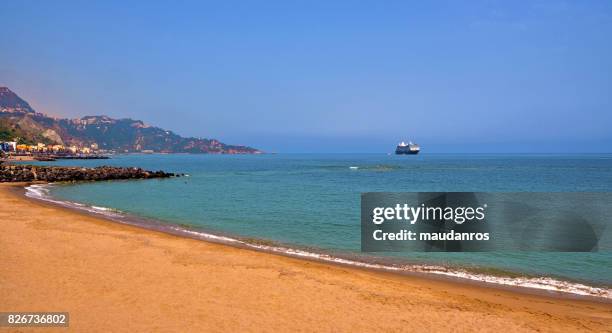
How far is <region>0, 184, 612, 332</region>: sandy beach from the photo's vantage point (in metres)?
8.53

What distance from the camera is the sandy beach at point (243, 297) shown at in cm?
853

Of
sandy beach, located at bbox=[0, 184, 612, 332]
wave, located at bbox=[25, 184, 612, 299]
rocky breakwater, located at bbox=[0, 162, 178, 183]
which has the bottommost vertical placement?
wave, located at bbox=[25, 184, 612, 299]

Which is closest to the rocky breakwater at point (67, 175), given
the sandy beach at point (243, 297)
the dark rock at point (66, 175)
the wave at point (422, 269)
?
the dark rock at point (66, 175)

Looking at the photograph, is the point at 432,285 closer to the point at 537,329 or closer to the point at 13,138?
the point at 537,329

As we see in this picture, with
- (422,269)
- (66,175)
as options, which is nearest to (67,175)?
(66,175)

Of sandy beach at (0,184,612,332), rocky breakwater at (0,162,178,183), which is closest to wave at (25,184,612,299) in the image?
sandy beach at (0,184,612,332)

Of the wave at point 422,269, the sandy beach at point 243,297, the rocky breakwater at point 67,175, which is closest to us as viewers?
the sandy beach at point 243,297

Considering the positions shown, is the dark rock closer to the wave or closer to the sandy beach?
the wave

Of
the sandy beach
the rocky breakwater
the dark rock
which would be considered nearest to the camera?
the sandy beach

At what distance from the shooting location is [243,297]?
10070 mm

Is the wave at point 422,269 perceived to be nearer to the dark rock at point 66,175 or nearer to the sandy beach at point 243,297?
the sandy beach at point 243,297

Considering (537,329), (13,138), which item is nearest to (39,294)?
(537,329)

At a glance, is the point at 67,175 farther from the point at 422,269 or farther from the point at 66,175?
the point at 422,269

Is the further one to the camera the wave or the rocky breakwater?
the rocky breakwater
